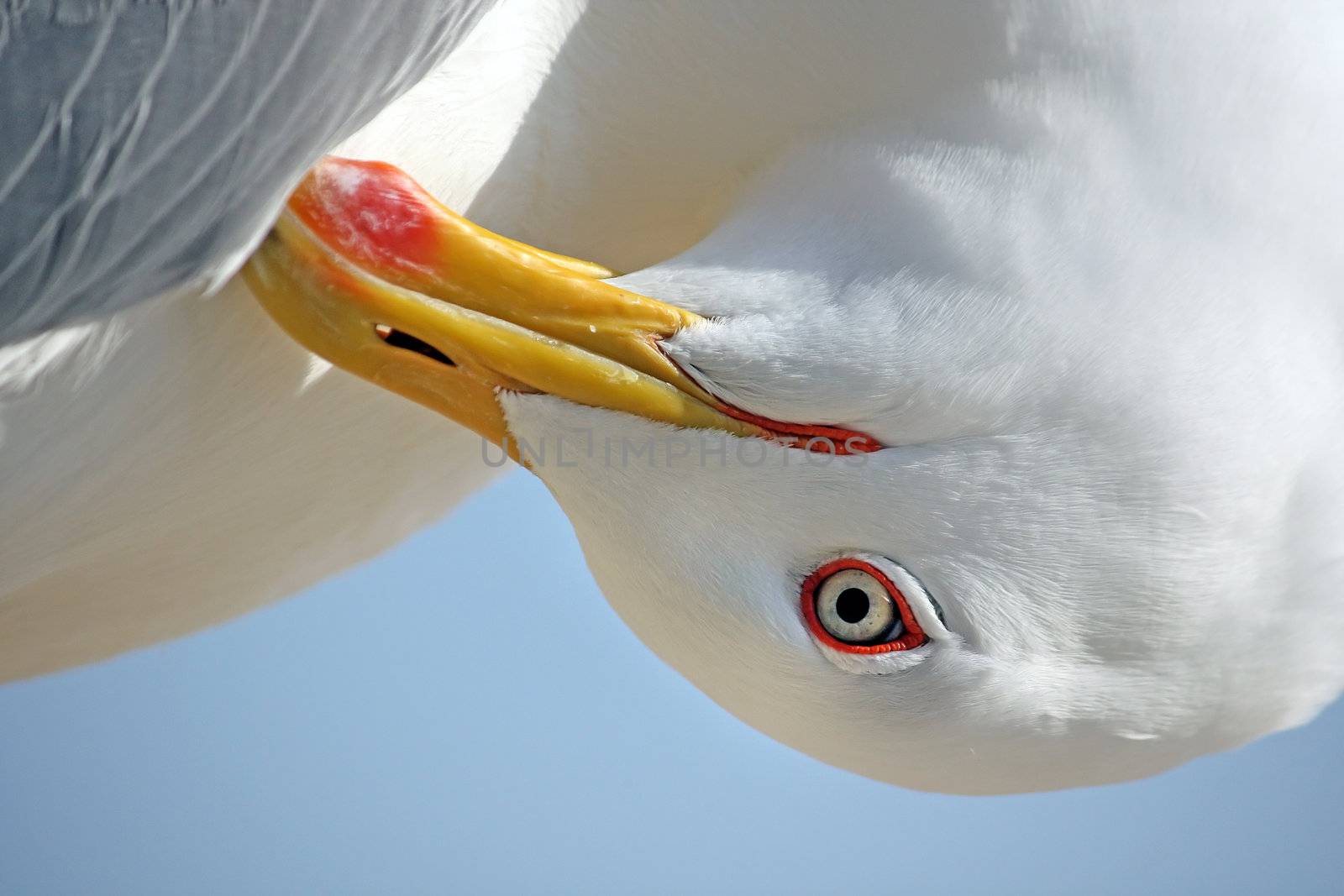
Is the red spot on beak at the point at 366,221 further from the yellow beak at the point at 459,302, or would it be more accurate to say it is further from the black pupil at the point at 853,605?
the black pupil at the point at 853,605

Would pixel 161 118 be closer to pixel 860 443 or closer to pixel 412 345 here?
pixel 412 345

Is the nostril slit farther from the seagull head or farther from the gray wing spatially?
the gray wing

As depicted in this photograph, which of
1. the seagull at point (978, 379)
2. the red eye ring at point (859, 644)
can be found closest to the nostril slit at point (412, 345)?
the seagull at point (978, 379)

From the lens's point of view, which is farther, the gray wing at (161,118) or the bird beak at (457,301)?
the bird beak at (457,301)

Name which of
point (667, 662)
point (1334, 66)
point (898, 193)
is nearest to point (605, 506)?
point (667, 662)

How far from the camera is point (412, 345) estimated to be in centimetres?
101

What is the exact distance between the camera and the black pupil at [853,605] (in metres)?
0.98

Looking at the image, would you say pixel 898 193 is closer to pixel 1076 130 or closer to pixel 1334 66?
pixel 1076 130

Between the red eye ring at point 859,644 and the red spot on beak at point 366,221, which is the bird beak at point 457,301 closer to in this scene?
the red spot on beak at point 366,221

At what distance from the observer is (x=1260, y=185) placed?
945mm

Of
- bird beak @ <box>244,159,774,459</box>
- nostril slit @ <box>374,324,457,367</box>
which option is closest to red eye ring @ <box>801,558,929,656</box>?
bird beak @ <box>244,159,774,459</box>

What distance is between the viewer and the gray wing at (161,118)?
833 mm

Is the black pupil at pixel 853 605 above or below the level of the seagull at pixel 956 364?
below

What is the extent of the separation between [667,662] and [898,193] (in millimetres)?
385
